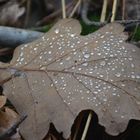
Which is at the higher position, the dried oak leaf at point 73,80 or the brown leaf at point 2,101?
the dried oak leaf at point 73,80

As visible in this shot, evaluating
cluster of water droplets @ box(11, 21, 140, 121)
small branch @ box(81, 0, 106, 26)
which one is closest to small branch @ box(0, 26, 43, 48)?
cluster of water droplets @ box(11, 21, 140, 121)

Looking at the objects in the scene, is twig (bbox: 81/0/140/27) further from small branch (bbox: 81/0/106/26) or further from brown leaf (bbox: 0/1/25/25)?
brown leaf (bbox: 0/1/25/25)

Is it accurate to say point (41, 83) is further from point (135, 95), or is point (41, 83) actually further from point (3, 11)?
point (3, 11)

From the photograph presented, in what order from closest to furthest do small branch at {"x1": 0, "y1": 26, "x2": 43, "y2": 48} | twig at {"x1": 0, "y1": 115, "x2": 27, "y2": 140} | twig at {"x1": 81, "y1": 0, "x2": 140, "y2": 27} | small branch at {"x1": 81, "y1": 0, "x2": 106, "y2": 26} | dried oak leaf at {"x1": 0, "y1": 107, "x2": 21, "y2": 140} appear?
twig at {"x1": 0, "y1": 115, "x2": 27, "y2": 140}
dried oak leaf at {"x1": 0, "y1": 107, "x2": 21, "y2": 140}
twig at {"x1": 81, "y1": 0, "x2": 140, "y2": 27}
small branch at {"x1": 0, "y1": 26, "x2": 43, "y2": 48}
small branch at {"x1": 81, "y1": 0, "x2": 106, "y2": 26}

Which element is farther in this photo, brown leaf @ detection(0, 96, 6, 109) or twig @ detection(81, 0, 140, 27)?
twig @ detection(81, 0, 140, 27)

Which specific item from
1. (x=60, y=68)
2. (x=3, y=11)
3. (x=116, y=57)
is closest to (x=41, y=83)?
(x=60, y=68)

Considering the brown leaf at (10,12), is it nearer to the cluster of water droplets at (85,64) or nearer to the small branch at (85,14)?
the small branch at (85,14)

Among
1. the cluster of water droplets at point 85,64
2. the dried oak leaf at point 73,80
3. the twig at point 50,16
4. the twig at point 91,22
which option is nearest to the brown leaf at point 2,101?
the dried oak leaf at point 73,80

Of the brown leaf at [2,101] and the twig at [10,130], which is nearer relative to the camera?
the twig at [10,130]
